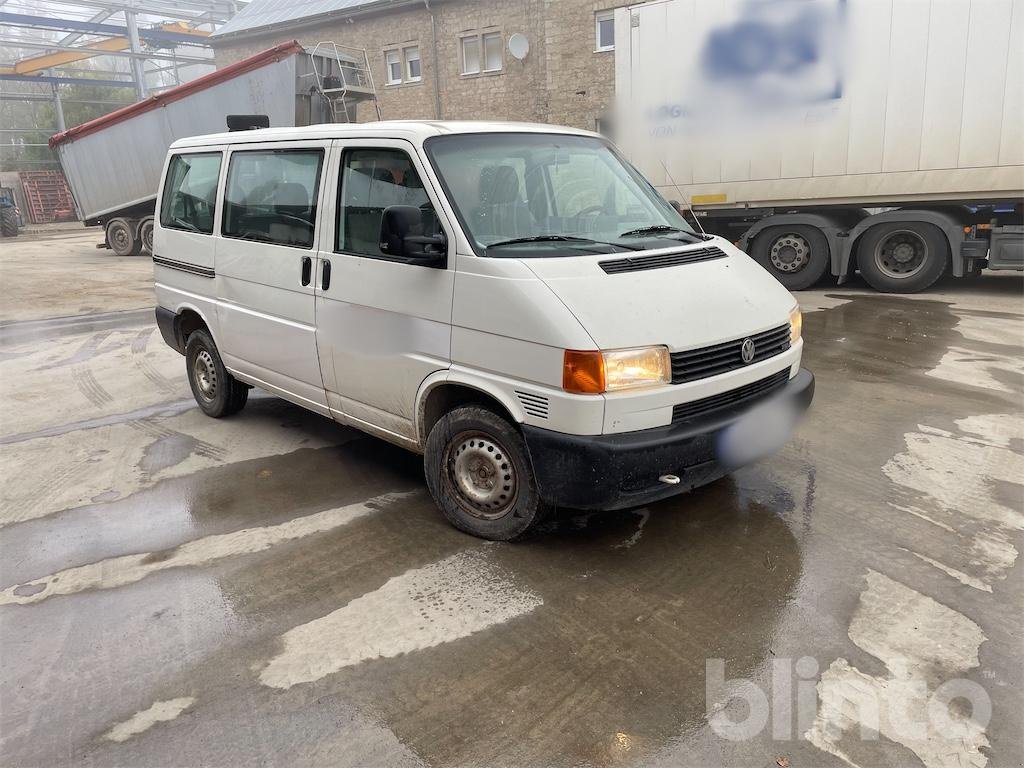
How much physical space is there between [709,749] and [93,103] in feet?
151

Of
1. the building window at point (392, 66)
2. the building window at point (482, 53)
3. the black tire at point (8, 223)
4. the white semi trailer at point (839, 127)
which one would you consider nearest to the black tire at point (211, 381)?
the white semi trailer at point (839, 127)

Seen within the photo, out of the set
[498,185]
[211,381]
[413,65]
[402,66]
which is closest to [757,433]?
[498,185]

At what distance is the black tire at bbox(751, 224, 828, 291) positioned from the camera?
11.2 m

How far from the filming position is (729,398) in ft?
12.1

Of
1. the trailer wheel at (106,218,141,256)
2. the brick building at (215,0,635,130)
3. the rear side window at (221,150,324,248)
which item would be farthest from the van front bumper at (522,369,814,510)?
the trailer wheel at (106,218,141,256)

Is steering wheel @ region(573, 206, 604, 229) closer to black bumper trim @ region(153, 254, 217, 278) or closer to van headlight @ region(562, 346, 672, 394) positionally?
van headlight @ region(562, 346, 672, 394)

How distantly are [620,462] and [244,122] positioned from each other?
4.66 m

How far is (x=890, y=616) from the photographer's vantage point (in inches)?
126

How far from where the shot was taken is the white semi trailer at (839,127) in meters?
9.51

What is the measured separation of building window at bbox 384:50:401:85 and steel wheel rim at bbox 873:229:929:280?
22.0 metres

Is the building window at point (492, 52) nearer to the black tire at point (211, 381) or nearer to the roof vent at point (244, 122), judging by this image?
the roof vent at point (244, 122)

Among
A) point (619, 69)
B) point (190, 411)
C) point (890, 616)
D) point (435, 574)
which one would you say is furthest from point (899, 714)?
point (619, 69)

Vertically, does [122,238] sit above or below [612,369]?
above

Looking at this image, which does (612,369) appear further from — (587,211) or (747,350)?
(587,211)
